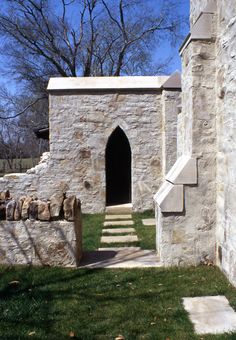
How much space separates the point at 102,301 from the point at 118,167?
9868 mm

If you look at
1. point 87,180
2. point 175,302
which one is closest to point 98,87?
point 87,180

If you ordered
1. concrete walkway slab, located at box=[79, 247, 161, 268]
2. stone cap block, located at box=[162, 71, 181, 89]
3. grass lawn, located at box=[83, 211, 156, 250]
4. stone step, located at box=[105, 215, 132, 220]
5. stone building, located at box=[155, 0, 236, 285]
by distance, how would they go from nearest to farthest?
stone building, located at box=[155, 0, 236, 285]
concrete walkway slab, located at box=[79, 247, 161, 268]
grass lawn, located at box=[83, 211, 156, 250]
stone step, located at box=[105, 215, 132, 220]
stone cap block, located at box=[162, 71, 181, 89]

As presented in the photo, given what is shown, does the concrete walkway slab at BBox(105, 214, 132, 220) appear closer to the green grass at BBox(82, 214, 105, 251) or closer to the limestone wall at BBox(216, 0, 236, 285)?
the green grass at BBox(82, 214, 105, 251)

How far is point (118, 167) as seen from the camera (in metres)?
13.9

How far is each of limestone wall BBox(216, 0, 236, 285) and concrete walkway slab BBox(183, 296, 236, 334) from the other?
489 millimetres

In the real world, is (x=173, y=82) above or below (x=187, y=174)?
above

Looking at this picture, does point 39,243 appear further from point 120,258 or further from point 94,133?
point 94,133

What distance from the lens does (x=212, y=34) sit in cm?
502

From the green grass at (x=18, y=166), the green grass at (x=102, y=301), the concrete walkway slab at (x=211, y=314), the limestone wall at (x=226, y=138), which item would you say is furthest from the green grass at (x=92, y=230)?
the green grass at (x=18, y=166)

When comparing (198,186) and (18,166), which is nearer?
(198,186)

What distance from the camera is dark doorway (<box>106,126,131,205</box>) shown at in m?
13.6

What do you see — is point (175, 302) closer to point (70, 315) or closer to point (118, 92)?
point (70, 315)

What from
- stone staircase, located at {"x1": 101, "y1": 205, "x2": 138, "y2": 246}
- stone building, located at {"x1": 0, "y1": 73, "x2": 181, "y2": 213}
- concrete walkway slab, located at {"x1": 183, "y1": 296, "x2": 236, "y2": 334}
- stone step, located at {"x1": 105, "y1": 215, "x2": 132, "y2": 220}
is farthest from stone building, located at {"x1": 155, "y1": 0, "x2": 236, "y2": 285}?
stone building, located at {"x1": 0, "y1": 73, "x2": 181, "y2": 213}

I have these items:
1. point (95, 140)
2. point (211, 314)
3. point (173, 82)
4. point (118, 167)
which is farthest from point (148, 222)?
point (211, 314)
